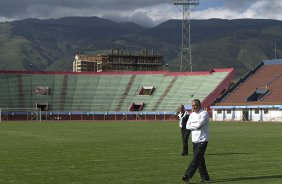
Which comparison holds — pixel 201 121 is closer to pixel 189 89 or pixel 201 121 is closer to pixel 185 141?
pixel 185 141

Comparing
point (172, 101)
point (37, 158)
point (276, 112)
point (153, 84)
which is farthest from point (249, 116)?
point (37, 158)

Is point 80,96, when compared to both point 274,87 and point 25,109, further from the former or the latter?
point 274,87

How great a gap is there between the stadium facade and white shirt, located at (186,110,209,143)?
273 ft

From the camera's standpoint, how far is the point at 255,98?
94.8 meters

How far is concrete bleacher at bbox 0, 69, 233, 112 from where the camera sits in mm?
102438

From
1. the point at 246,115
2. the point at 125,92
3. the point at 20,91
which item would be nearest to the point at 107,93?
the point at 125,92

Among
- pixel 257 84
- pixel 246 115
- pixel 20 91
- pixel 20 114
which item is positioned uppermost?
pixel 257 84

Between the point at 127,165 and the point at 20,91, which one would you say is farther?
the point at 20,91

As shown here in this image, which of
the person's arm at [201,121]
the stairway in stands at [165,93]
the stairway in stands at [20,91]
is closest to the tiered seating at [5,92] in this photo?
the stairway in stands at [20,91]

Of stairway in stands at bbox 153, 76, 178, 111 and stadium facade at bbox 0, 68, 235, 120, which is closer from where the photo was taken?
stadium facade at bbox 0, 68, 235, 120

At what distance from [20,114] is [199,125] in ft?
282

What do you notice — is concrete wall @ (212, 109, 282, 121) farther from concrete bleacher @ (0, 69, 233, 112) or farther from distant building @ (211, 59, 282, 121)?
concrete bleacher @ (0, 69, 233, 112)

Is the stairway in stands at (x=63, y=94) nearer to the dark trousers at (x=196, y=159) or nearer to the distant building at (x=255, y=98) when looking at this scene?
the distant building at (x=255, y=98)

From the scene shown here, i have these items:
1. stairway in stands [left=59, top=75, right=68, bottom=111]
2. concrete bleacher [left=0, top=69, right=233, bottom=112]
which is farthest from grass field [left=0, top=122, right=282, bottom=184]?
stairway in stands [left=59, top=75, right=68, bottom=111]
